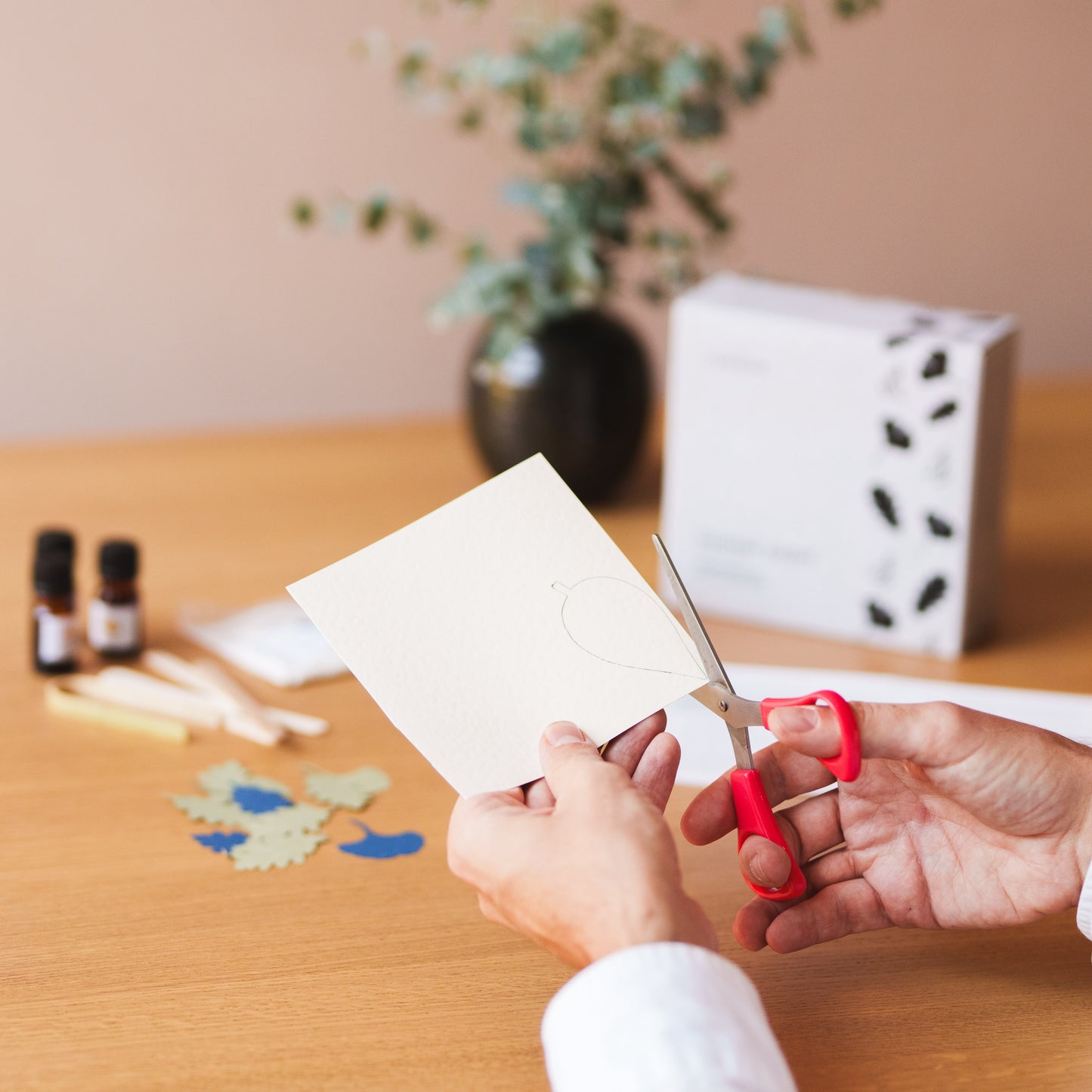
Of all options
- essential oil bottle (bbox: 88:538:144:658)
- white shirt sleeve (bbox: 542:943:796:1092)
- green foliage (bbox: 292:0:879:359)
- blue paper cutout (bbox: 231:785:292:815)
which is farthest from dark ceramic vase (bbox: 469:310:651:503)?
white shirt sleeve (bbox: 542:943:796:1092)

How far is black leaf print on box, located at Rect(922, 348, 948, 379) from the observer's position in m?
0.97

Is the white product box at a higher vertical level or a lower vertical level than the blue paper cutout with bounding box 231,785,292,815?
higher

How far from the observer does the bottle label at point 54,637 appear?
94 cm

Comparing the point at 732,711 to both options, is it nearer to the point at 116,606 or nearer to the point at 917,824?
the point at 917,824

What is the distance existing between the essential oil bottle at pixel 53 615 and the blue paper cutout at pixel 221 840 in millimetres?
251

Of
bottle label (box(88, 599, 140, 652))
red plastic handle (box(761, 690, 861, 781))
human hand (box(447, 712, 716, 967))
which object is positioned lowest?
bottle label (box(88, 599, 140, 652))

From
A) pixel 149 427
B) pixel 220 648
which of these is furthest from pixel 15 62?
pixel 220 648

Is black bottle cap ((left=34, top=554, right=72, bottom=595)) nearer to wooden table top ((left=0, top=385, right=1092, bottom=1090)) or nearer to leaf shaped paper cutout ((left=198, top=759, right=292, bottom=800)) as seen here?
wooden table top ((left=0, top=385, right=1092, bottom=1090))

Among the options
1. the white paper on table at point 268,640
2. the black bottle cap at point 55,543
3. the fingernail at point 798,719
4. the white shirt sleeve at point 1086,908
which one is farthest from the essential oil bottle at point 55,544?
the white shirt sleeve at point 1086,908

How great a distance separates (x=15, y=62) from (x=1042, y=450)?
1289 millimetres

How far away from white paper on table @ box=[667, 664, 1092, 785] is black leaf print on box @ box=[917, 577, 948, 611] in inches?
2.6

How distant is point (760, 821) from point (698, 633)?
104 millimetres

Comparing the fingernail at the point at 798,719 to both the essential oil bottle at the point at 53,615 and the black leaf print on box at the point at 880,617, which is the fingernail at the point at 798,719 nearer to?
the black leaf print on box at the point at 880,617

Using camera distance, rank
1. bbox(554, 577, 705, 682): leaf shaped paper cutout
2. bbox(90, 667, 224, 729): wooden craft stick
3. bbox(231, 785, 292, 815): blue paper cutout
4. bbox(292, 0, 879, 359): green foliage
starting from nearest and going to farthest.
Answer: bbox(554, 577, 705, 682): leaf shaped paper cutout, bbox(231, 785, 292, 815): blue paper cutout, bbox(90, 667, 224, 729): wooden craft stick, bbox(292, 0, 879, 359): green foliage
